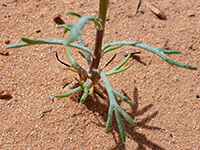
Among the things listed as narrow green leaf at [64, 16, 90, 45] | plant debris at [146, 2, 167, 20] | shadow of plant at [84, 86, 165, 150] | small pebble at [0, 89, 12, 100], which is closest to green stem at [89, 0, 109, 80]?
shadow of plant at [84, 86, 165, 150]

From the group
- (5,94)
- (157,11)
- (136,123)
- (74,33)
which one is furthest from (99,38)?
(157,11)

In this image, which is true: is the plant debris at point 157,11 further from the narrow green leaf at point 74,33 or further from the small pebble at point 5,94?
the small pebble at point 5,94

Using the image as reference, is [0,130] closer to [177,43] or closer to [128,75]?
[128,75]

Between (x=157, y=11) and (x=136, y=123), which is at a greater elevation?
(x=157, y=11)

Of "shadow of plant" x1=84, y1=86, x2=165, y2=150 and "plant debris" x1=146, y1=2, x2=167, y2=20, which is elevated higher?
"plant debris" x1=146, y1=2, x2=167, y2=20

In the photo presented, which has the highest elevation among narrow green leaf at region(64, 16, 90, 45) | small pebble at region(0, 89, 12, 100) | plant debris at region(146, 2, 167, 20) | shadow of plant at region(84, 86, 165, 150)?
narrow green leaf at region(64, 16, 90, 45)

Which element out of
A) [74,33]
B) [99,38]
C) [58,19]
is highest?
[74,33]

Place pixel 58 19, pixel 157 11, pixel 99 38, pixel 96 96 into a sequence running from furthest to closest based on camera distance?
1. pixel 157 11
2. pixel 58 19
3. pixel 96 96
4. pixel 99 38

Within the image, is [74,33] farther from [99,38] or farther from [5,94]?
[5,94]

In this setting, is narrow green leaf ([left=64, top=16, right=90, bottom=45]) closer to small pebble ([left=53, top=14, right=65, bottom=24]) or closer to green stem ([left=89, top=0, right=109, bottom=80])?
green stem ([left=89, top=0, right=109, bottom=80])
